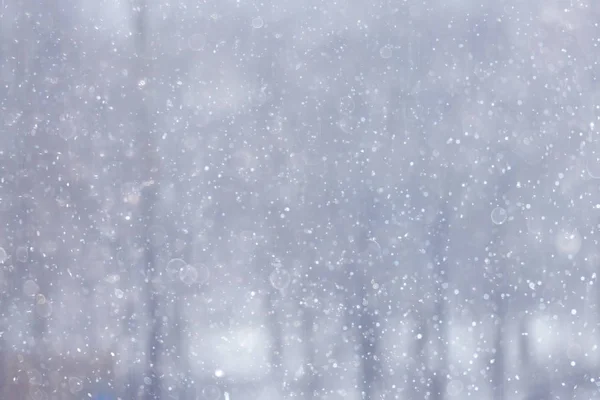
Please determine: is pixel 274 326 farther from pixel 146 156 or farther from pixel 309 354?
pixel 146 156

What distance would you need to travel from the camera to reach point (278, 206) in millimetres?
886

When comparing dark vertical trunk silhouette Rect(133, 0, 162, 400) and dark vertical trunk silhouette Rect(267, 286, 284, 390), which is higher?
dark vertical trunk silhouette Rect(133, 0, 162, 400)

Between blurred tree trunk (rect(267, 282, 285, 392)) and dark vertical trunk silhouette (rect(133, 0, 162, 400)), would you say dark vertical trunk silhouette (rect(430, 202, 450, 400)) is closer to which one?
blurred tree trunk (rect(267, 282, 285, 392))

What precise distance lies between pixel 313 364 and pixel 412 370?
154mm

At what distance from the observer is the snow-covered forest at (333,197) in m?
0.87

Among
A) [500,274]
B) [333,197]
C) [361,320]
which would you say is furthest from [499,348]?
[333,197]

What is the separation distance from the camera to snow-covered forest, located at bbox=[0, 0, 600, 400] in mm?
872

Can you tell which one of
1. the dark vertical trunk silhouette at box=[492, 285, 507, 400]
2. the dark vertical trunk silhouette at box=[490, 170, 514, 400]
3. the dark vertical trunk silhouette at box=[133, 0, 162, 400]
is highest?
the dark vertical trunk silhouette at box=[133, 0, 162, 400]

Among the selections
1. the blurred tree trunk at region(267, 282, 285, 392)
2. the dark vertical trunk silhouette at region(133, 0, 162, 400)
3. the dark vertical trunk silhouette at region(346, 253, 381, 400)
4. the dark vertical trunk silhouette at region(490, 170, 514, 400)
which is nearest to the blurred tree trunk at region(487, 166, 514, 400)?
the dark vertical trunk silhouette at region(490, 170, 514, 400)

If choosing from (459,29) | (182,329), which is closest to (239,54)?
(459,29)

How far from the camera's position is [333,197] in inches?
34.7

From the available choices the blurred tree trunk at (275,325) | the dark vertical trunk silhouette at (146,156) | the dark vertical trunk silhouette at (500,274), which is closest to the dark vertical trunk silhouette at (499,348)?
the dark vertical trunk silhouette at (500,274)

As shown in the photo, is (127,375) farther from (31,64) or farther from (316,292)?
(31,64)

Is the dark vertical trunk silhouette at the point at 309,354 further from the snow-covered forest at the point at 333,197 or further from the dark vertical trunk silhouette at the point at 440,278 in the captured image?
the dark vertical trunk silhouette at the point at 440,278
